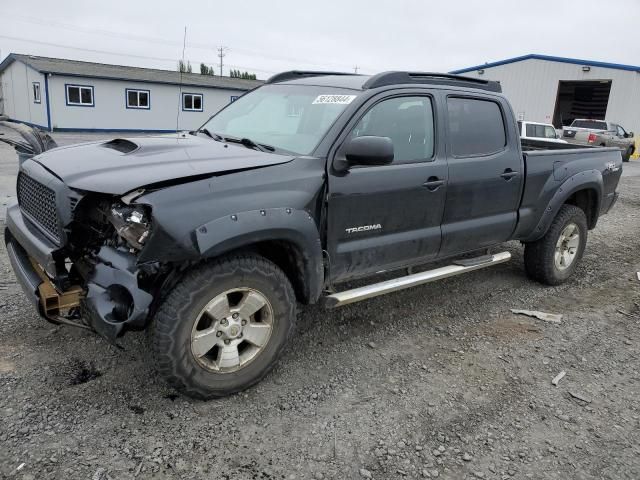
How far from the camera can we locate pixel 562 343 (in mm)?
4230

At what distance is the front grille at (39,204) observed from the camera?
3033mm

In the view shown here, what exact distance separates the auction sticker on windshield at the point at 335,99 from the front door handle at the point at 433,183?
839 millimetres

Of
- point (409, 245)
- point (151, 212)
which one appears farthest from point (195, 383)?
point (409, 245)

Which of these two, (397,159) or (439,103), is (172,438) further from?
(439,103)

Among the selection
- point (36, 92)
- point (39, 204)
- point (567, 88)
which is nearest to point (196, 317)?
point (39, 204)

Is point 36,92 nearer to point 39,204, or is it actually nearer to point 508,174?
point 39,204

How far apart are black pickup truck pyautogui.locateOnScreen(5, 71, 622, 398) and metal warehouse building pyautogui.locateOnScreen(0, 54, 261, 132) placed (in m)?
20.9

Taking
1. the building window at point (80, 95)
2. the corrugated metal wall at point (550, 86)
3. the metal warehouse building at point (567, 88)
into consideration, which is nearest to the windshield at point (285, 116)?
the building window at point (80, 95)

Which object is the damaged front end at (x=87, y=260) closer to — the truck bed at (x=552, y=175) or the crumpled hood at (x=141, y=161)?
the crumpled hood at (x=141, y=161)

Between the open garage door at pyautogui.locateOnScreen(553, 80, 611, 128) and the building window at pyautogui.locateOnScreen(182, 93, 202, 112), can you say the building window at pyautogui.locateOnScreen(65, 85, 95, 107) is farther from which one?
the open garage door at pyautogui.locateOnScreen(553, 80, 611, 128)

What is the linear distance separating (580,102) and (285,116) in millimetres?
37480

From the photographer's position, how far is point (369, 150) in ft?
10.7

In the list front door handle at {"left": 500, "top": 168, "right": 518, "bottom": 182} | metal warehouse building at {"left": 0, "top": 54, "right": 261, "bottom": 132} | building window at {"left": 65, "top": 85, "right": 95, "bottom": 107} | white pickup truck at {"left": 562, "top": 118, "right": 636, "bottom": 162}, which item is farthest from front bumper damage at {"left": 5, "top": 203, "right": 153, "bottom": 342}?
building window at {"left": 65, "top": 85, "right": 95, "bottom": 107}

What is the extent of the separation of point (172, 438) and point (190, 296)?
0.77 m
